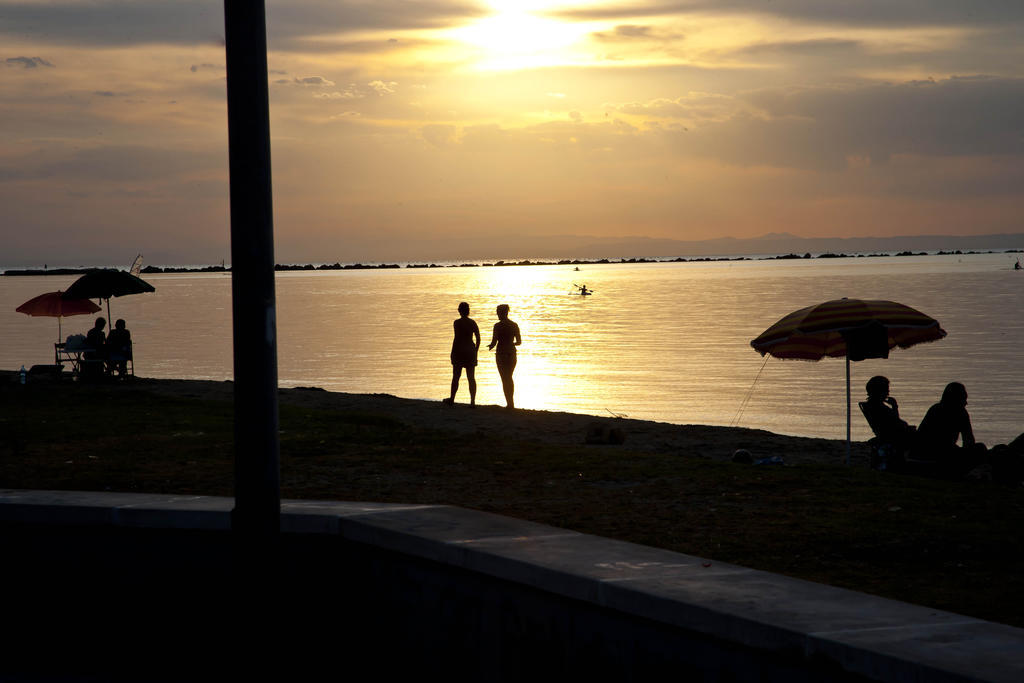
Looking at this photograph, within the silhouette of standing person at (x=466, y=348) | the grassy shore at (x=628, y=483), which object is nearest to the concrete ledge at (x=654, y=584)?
the grassy shore at (x=628, y=483)

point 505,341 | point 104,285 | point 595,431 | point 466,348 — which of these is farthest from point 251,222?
point 104,285

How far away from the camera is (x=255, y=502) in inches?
153

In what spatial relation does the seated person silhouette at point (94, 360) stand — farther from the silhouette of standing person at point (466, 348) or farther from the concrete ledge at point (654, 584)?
the concrete ledge at point (654, 584)

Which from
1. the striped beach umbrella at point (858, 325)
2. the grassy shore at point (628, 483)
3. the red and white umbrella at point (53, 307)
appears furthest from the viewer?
the red and white umbrella at point (53, 307)

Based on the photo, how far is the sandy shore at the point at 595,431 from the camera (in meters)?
14.9

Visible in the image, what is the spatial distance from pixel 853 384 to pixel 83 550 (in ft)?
94.8

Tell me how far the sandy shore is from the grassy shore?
7cm

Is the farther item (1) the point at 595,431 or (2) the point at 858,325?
(1) the point at 595,431

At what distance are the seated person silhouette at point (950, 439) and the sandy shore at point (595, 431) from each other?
8.76 feet

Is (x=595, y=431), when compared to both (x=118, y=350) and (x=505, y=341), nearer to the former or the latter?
(x=505, y=341)

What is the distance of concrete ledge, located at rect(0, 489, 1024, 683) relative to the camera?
3.01 m

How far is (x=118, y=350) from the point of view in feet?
77.0

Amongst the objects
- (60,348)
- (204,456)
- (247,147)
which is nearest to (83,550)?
(247,147)

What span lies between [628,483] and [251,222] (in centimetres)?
646
